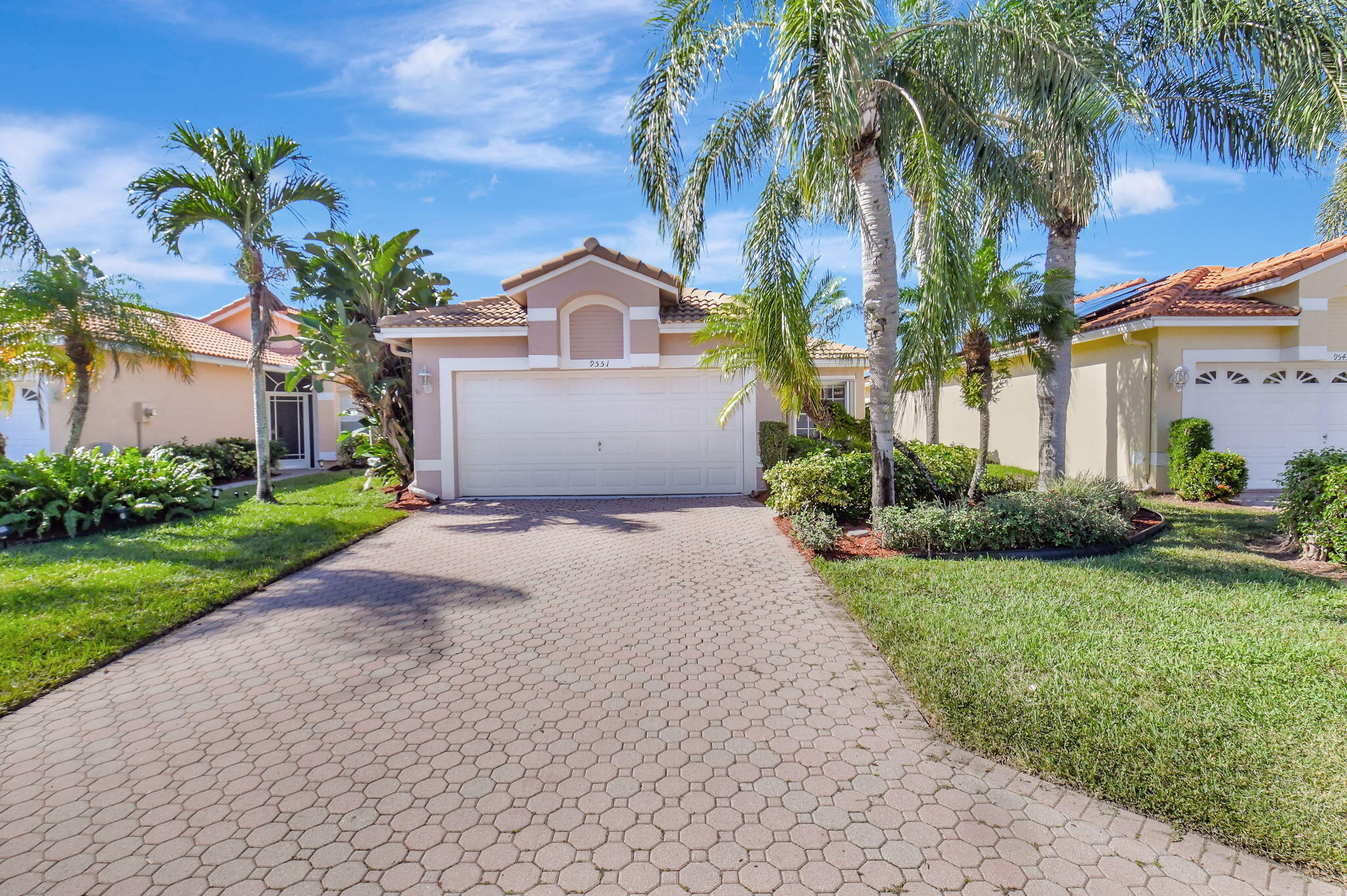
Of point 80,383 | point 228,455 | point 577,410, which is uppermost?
point 80,383

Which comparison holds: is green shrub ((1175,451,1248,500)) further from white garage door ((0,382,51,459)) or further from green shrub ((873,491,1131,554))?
white garage door ((0,382,51,459))

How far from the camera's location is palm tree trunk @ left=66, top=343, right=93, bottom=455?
11891mm

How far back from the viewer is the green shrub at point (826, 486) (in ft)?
31.0

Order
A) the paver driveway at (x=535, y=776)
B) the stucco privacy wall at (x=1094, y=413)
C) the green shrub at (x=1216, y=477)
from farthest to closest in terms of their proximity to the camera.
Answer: the stucco privacy wall at (x=1094, y=413), the green shrub at (x=1216, y=477), the paver driveway at (x=535, y=776)

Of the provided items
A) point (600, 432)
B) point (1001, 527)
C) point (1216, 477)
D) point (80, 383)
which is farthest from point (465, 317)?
point (1216, 477)

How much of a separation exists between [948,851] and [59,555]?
1032 cm

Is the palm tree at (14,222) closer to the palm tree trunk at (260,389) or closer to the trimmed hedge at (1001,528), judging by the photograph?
the palm tree trunk at (260,389)

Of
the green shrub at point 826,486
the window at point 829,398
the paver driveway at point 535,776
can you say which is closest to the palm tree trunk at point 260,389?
the paver driveway at point 535,776

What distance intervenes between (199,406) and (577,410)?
→ 12.2m

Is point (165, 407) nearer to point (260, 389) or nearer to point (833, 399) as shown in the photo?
point (260, 389)

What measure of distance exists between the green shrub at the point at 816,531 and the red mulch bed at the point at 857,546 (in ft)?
0.26

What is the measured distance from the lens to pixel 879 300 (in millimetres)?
8453

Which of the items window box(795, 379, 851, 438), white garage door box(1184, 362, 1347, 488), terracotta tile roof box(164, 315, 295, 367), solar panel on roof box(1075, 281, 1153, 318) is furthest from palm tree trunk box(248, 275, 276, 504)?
white garage door box(1184, 362, 1347, 488)

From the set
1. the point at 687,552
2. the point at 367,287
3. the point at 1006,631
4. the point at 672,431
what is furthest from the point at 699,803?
the point at 367,287
